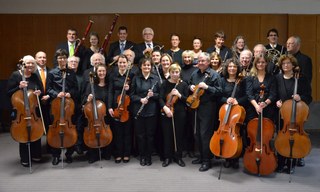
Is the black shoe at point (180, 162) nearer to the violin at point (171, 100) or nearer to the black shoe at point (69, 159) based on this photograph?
the violin at point (171, 100)

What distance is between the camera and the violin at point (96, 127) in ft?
14.1

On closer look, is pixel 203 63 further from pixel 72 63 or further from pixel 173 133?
pixel 72 63

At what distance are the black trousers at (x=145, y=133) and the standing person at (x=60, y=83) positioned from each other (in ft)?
2.72

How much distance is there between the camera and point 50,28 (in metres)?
6.88

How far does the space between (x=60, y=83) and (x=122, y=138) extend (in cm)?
97

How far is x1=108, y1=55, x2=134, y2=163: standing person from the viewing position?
450 centimetres

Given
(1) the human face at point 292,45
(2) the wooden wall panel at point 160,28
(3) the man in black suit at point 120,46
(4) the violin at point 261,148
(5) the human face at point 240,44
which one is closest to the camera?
(4) the violin at point 261,148

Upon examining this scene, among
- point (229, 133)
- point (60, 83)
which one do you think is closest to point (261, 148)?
point (229, 133)

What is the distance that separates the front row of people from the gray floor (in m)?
0.14

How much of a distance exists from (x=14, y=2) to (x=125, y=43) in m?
2.58

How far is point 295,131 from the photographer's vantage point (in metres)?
3.83

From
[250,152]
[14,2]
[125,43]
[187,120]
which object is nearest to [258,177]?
[250,152]

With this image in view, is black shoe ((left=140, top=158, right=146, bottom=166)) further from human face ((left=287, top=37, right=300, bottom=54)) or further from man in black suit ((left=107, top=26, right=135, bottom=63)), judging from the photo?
human face ((left=287, top=37, right=300, bottom=54))

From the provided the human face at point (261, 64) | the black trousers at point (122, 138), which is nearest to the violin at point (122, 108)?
the black trousers at point (122, 138)
